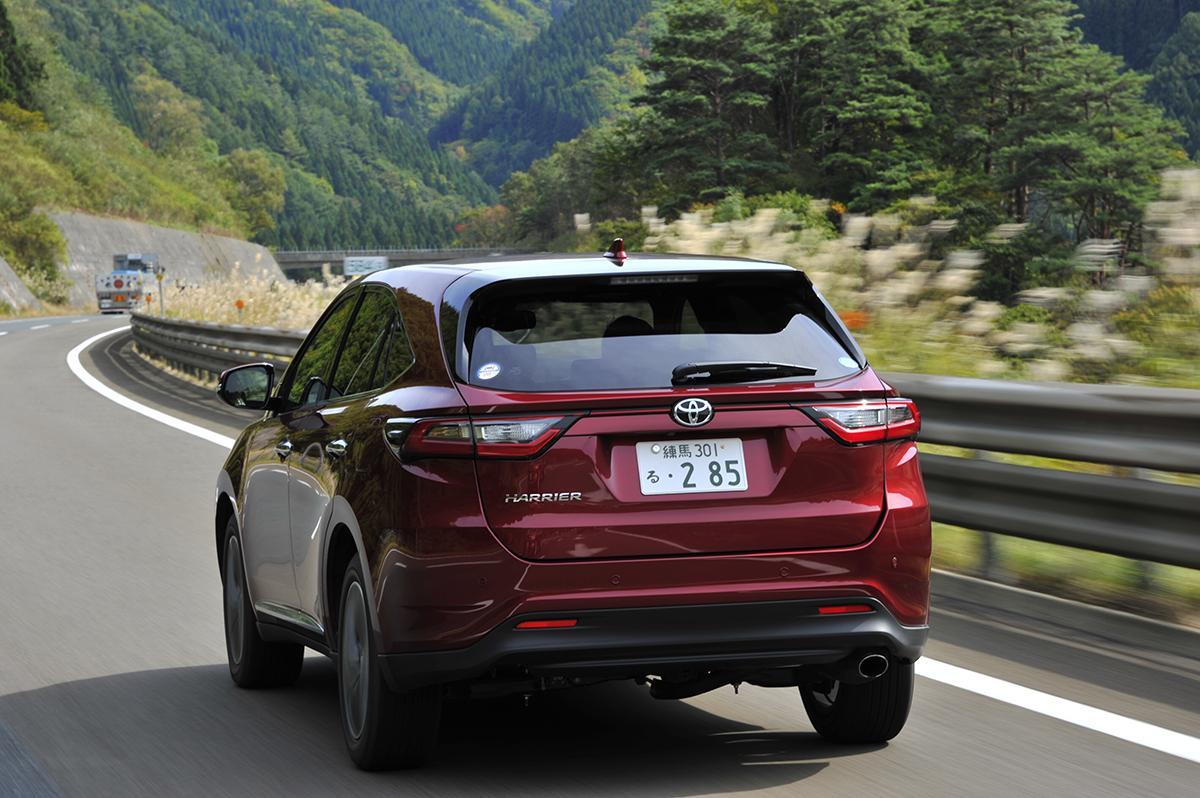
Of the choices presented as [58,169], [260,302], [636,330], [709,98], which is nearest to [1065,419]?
[636,330]

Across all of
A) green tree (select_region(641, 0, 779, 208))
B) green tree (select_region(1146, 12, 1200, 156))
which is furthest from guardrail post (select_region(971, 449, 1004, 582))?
green tree (select_region(1146, 12, 1200, 156))

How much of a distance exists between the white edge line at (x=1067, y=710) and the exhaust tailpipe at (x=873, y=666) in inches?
Answer: 38.5

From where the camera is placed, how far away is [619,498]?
490 cm

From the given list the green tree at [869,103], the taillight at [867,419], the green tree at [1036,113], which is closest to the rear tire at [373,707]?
the taillight at [867,419]

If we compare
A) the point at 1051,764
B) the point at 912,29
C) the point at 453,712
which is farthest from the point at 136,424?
the point at 912,29

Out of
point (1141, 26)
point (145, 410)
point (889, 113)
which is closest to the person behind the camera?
point (145, 410)

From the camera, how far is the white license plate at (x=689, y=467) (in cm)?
493

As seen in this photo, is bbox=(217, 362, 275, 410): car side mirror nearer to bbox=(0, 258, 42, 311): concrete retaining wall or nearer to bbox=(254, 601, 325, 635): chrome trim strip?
bbox=(254, 601, 325, 635): chrome trim strip

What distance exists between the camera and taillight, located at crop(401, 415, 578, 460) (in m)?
4.89

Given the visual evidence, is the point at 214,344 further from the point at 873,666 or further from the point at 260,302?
the point at 873,666

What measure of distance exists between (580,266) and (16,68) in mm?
125997

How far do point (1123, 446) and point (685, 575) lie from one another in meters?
3.39

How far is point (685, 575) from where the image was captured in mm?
4910

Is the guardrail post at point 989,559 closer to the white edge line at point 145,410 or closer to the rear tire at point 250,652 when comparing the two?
the rear tire at point 250,652
